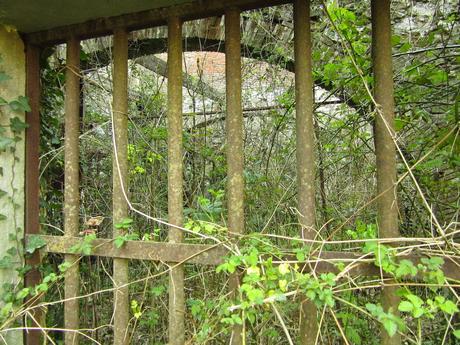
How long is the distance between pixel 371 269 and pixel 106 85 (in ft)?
10.3

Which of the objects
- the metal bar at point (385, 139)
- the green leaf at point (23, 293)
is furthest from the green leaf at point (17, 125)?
the metal bar at point (385, 139)

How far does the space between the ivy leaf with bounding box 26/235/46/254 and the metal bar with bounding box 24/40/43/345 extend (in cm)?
7

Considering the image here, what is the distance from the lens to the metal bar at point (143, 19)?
1530 millimetres

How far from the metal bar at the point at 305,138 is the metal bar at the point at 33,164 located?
4.24ft

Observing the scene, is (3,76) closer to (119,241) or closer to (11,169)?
(11,169)

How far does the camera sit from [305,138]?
1433mm

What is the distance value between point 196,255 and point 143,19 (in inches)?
39.5

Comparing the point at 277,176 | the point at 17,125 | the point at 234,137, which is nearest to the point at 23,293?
the point at 17,125

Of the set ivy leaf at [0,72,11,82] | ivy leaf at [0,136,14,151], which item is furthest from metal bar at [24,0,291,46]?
ivy leaf at [0,136,14,151]

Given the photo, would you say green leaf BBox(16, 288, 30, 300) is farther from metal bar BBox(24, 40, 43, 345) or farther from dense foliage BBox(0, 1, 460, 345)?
metal bar BBox(24, 40, 43, 345)

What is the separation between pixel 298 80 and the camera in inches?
57.2

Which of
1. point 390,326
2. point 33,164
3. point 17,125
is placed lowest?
point 390,326

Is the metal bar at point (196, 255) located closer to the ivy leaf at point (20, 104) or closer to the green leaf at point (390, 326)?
the green leaf at point (390, 326)

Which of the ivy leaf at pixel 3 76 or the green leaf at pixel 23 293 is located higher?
the ivy leaf at pixel 3 76
